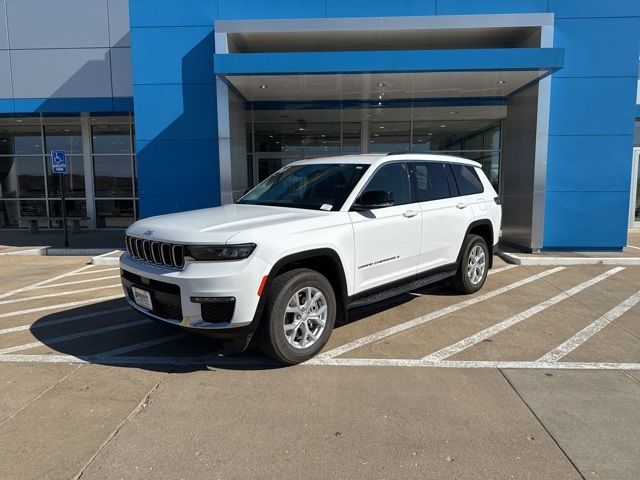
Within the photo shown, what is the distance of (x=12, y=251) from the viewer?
11531 millimetres

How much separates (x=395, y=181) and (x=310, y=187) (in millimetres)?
Result: 967

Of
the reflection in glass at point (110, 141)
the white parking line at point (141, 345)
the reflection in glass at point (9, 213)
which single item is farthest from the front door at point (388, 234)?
Result: the reflection in glass at point (9, 213)

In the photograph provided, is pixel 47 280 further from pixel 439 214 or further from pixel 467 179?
pixel 467 179

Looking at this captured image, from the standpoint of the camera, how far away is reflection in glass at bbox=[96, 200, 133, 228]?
1688cm

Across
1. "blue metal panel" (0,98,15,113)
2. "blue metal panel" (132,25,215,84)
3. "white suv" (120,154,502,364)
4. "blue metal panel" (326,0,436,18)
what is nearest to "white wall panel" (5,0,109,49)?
"blue metal panel" (0,98,15,113)

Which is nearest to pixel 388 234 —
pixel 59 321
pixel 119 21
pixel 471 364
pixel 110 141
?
pixel 471 364

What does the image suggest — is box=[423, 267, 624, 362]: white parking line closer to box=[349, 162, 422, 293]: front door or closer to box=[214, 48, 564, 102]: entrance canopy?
box=[349, 162, 422, 293]: front door

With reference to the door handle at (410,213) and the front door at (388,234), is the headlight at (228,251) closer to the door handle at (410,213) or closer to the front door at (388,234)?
the front door at (388,234)

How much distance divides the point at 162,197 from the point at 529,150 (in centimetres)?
812

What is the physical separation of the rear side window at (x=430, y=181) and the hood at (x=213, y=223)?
1.66 metres

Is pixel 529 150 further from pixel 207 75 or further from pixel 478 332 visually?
pixel 207 75

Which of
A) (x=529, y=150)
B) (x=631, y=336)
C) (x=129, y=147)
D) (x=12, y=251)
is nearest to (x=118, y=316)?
(x=631, y=336)

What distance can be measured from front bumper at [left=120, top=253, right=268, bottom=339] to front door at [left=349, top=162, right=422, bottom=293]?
1.20 meters

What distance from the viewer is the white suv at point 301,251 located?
3770mm
